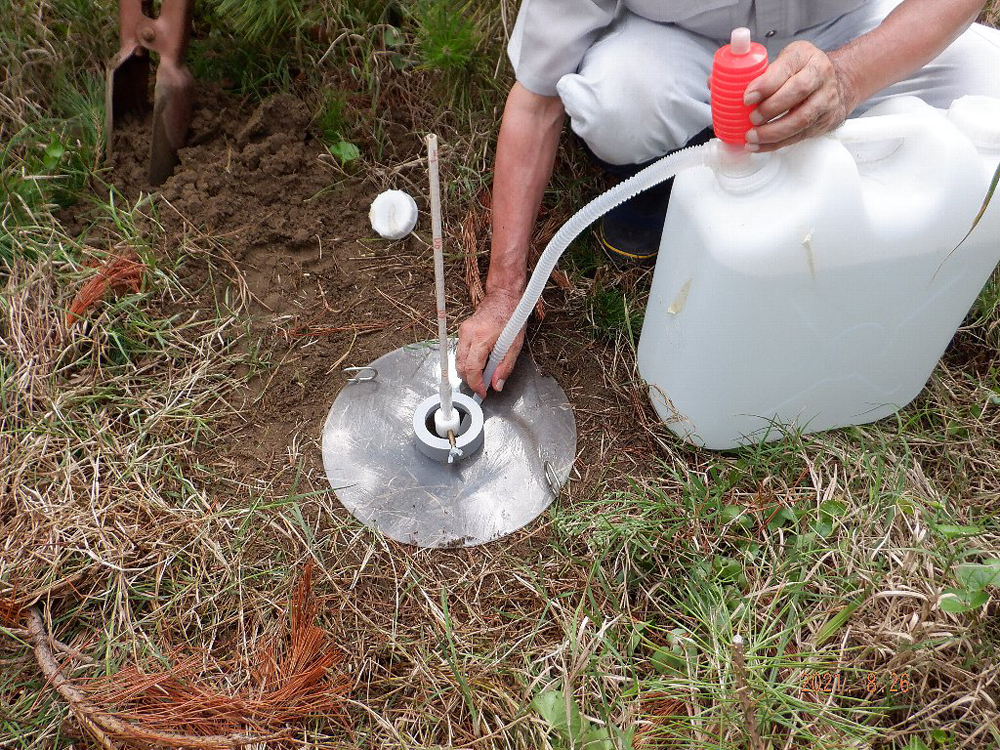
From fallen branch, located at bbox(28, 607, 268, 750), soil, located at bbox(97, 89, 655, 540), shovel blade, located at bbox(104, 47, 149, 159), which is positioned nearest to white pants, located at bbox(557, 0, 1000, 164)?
soil, located at bbox(97, 89, 655, 540)

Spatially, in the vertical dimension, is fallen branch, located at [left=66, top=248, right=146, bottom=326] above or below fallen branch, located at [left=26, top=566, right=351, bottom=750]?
above

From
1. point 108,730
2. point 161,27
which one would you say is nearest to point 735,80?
point 108,730

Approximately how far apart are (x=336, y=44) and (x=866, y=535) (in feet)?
5.22

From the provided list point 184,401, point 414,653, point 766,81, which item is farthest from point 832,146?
point 184,401

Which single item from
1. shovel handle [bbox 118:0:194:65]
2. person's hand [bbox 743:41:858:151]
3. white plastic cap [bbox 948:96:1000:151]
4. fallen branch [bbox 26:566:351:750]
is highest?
person's hand [bbox 743:41:858:151]

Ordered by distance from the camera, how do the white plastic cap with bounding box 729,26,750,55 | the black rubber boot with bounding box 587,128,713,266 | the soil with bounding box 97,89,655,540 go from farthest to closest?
the black rubber boot with bounding box 587,128,713,266
the soil with bounding box 97,89,655,540
the white plastic cap with bounding box 729,26,750,55

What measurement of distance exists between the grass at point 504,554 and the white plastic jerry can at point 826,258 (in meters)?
0.17

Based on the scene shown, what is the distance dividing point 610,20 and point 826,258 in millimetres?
630

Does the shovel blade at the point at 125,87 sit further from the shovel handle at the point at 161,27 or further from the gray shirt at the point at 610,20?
the gray shirt at the point at 610,20

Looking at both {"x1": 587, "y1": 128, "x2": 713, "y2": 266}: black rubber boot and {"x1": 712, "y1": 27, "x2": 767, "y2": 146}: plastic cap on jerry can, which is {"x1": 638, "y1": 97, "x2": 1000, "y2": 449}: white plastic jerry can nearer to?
{"x1": 712, "y1": 27, "x2": 767, "y2": 146}: plastic cap on jerry can

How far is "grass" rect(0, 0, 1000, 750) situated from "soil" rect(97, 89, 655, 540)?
0.09ft

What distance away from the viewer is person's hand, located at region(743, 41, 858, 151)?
109 cm

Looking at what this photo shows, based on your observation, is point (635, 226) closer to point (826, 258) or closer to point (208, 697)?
point (826, 258)

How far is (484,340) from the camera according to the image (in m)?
1.53
